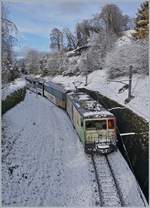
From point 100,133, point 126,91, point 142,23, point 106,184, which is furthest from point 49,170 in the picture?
point 142,23

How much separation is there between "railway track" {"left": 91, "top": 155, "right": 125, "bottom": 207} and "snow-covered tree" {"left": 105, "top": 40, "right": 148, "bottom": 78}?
10022mm

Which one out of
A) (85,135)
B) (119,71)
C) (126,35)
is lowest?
(85,135)

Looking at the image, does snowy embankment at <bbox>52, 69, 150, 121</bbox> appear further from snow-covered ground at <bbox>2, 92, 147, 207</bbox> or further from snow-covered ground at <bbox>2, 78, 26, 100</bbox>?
snow-covered ground at <bbox>2, 78, 26, 100</bbox>

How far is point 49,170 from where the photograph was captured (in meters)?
11.2

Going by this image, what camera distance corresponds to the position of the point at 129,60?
23.5 metres

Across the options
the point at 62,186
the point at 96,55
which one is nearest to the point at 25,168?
the point at 62,186

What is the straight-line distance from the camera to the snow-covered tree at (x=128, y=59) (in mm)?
21688

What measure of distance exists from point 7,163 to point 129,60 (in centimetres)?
1465

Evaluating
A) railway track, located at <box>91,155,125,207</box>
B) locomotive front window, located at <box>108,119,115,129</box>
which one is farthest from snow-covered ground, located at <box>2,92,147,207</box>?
locomotive front window, located at <box>108,119,115,129</box>

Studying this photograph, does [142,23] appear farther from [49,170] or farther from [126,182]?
[126,182]

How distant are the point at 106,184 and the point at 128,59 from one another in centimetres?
1506

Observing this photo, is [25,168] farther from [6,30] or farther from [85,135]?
→ [6,30]

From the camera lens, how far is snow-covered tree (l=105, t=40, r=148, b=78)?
21.7 meters

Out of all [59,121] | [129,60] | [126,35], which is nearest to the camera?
[59,121]
